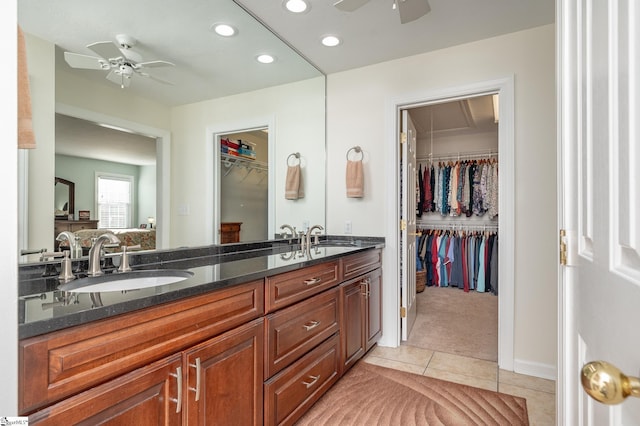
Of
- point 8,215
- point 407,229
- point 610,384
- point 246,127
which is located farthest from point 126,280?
point 407,229

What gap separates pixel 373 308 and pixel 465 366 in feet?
2.61

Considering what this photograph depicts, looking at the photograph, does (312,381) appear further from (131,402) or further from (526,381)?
(526,381)

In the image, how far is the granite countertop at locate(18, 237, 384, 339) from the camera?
826 mm

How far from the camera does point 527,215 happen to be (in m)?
2.45

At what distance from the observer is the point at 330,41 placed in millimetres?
2617

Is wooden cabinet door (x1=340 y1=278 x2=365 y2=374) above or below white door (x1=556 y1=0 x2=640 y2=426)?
below

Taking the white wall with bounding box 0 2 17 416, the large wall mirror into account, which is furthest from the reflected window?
the white wall with bounding box 0 2 17 416

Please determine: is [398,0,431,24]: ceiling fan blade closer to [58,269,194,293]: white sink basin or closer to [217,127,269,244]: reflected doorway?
[217,127,269,244]: reflected doorway

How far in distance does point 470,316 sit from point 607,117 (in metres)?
3.69

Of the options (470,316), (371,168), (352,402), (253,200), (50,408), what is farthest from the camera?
(470,316)

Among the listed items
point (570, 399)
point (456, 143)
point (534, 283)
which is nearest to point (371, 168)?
point (534, 283)

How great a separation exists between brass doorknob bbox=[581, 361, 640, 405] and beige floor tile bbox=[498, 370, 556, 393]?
90.8 inches

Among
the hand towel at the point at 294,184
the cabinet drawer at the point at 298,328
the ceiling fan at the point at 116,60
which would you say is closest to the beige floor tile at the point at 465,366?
the cabinet drawer at the point at 298,328

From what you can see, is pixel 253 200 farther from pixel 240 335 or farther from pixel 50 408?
pixel 50 408
